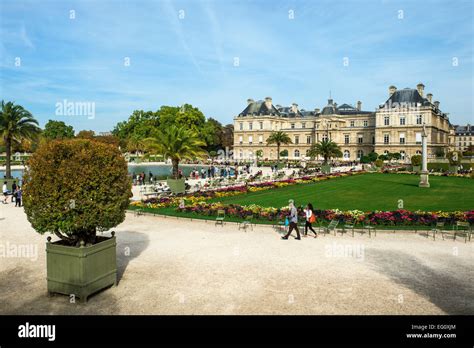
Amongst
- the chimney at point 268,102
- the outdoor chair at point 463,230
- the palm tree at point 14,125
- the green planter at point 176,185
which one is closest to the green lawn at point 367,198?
the green planter at point 176,185

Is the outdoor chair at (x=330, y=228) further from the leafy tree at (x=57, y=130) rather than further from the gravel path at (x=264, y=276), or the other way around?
the leafy tree at (x=57, y=130)

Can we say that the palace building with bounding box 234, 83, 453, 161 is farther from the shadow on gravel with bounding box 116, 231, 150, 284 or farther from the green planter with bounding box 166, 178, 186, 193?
the shadow on gravel with bounding box 116, 231, 150, 284

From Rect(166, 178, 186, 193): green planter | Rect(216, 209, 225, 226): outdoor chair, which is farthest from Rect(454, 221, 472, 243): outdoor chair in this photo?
Rect(166, 178, 186, 193): green planter

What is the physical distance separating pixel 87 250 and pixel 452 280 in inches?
332

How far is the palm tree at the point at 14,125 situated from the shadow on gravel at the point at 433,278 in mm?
26769

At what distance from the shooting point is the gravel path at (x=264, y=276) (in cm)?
778

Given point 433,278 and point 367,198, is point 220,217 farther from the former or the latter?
point 367,198

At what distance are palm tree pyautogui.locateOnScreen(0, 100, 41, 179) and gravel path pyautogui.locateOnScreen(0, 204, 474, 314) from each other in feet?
57.2

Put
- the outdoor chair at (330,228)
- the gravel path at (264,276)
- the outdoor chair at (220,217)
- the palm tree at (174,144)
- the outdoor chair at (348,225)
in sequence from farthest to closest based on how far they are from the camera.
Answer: the palm tree at (174,144) → the outdoor chair at (220,217) → the outdoor chair at (348,225) → the outdoor chair at (330,228) → the gravel path at (264,276)

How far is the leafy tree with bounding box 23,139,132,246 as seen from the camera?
7.96 meters

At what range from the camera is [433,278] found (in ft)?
31.2

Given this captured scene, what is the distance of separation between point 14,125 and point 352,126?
75.0 meters
